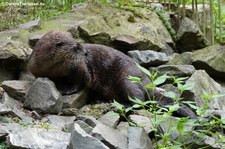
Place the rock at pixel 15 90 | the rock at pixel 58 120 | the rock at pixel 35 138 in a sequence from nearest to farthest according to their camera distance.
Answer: the rock at pixel 35 138, the rock at pixel 58 120, the rock at pixel 15 90

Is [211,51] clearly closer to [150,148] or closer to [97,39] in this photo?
[97,39]

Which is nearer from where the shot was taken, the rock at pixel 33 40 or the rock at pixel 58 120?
the rock at pixel 58 120

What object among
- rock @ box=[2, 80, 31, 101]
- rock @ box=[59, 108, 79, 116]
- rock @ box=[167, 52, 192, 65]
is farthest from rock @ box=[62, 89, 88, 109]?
rock @ box=[167, 52, 192, 65]

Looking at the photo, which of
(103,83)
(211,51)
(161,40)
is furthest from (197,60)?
(103,83)

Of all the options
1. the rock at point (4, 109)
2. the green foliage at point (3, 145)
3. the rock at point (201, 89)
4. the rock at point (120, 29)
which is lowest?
the rock at point (201, 89)

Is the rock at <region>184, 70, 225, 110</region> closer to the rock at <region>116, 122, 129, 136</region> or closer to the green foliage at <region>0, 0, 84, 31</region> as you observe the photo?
the rock at <region>116, 122, 129, 136</region>

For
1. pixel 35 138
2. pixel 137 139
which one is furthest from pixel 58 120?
pixel 137 139

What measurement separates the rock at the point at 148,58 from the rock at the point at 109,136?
2496 millimetres

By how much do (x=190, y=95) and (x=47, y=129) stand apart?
188 cm

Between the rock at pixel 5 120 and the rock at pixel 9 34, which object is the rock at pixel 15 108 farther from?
the rock at pixel 9 34

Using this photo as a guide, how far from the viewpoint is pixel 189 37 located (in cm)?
816

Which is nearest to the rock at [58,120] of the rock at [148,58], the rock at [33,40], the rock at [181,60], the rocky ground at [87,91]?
the rocky ground at [87,91]

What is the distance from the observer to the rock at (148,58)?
6.78 metres

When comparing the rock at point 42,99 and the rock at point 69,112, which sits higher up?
the rock at point 42,99
